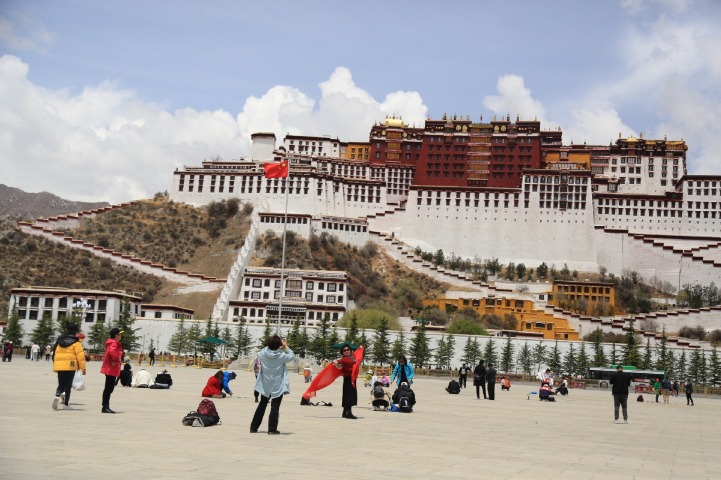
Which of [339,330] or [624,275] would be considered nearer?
[339,330]

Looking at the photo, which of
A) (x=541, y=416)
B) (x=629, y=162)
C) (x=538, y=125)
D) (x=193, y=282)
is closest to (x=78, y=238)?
(x=193, y=282)

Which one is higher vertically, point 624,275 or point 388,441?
point 624,275

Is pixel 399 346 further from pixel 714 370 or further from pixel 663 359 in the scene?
pixel 714 370

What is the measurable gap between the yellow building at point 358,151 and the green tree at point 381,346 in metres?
53.5

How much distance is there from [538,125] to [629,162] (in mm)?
13288

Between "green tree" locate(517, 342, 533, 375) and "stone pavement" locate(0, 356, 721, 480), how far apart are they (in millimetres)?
48005

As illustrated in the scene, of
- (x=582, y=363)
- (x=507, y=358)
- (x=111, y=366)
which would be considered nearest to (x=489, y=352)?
(x=507, y=358)

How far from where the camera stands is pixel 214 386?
770 inches

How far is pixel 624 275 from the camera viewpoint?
95.0 meters

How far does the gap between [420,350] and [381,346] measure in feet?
10.1

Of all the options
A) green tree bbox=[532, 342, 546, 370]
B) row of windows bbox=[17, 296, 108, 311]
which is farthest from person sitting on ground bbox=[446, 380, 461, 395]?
row of windows bbox=[17, 296, 108, 311]

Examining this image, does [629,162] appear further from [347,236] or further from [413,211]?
[347,236]

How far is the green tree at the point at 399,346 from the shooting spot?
63506 millimetres

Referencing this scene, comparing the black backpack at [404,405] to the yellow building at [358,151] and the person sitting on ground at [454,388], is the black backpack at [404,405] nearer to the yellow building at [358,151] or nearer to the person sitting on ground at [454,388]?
the person sitting on ground at [454,388]
